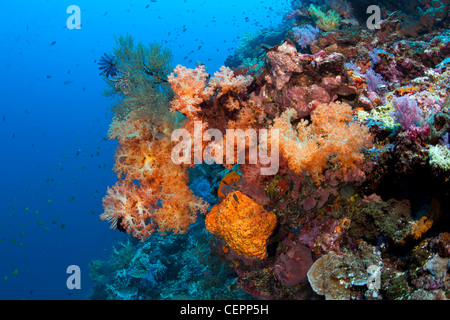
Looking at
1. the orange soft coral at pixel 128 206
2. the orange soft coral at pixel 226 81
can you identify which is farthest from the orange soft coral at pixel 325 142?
the orange soft coral at pixel 128 206

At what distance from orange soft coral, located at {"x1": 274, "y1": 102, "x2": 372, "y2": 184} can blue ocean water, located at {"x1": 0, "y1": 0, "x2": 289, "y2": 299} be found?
18.5 metres

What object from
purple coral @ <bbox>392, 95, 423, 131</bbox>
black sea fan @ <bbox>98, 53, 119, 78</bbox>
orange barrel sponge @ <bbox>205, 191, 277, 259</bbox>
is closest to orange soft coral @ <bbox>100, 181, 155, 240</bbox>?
orange barrel sponge @ <bbox>205, 191, 277, 259</bbox>

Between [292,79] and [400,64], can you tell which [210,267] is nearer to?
[292,79]

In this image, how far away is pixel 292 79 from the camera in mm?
4434

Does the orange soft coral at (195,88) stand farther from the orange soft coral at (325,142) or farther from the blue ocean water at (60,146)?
the blue ocean water at (60,146)

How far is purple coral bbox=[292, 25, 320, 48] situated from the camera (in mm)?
7750

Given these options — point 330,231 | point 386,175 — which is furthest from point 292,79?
point 330,231

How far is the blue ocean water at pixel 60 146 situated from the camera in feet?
116

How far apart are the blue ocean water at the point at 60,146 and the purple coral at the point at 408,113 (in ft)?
62.1

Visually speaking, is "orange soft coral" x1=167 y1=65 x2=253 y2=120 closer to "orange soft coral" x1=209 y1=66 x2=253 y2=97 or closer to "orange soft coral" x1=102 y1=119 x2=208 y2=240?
"orange soft coral" x1=209 y1=66 x2=253 y2=97

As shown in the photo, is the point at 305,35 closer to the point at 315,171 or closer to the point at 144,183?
A: the point at 315,171

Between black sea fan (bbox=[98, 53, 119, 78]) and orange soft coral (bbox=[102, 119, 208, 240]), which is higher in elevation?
black sea fan (bbox=[98, 53, 119, 78])

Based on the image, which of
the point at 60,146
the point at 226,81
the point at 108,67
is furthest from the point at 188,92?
the point at 60,146

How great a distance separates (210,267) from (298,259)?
3.53m
